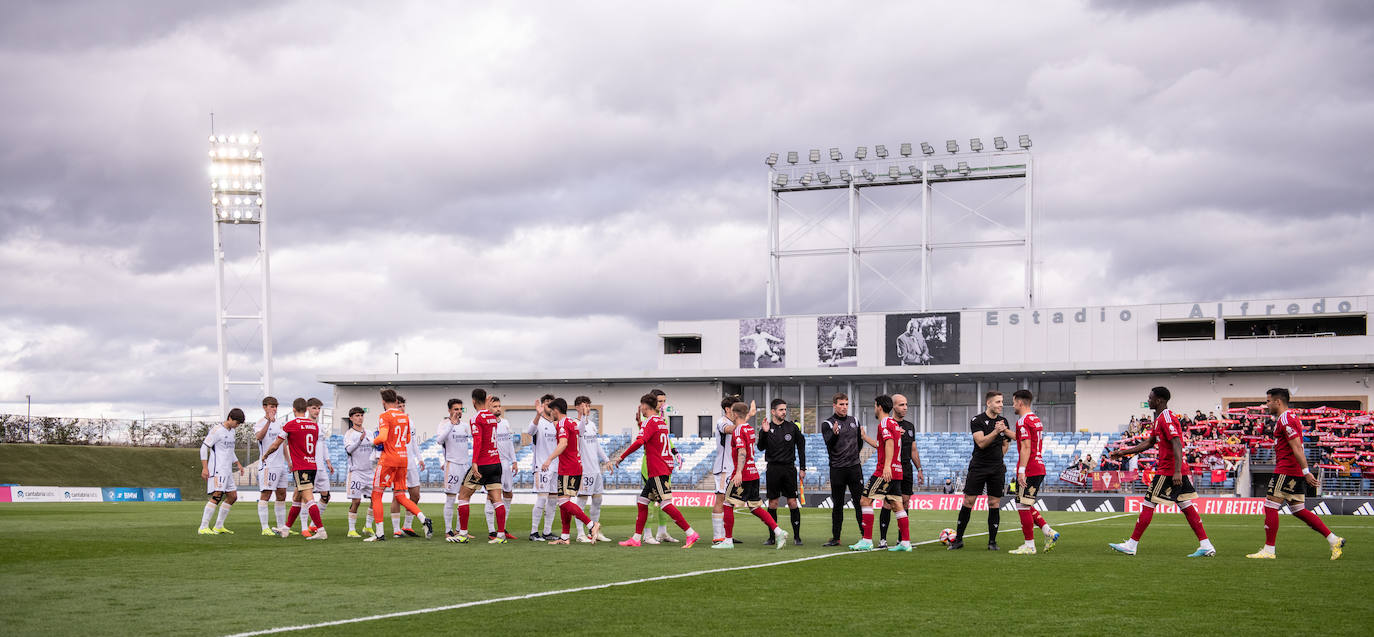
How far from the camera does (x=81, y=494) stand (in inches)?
1655

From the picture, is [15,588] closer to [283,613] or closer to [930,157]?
[283,613]

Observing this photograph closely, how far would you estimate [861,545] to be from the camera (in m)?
14.9

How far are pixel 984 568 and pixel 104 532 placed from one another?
46.9ft

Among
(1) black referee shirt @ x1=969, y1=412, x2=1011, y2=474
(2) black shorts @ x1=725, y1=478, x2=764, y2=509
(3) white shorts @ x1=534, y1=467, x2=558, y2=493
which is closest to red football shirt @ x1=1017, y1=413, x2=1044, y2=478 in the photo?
(1) black referee shirt @ x1=969, y1=412, x2=1011, y2=474

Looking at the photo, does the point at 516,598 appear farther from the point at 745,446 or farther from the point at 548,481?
the point at 548,481

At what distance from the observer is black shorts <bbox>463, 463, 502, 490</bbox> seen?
16281 millimetres

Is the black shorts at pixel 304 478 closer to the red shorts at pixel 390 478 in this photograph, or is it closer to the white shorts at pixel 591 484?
the red shorts at pixel 390 478

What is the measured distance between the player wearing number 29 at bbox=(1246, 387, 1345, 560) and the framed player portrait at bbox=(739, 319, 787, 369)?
133 feet

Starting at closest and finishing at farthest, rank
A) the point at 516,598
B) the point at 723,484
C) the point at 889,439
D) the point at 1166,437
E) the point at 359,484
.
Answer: the point at 516,598 → the point at 1166,437 → the point at 889,439 → the point at 723,484 → the point at 359,484

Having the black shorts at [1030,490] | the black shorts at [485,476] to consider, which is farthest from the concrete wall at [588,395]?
the black shorts at [1030,490]

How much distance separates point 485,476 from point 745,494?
151 inches

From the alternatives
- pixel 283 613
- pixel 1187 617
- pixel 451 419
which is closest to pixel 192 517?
pixel 451 419

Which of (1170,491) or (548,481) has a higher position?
(1170,491)

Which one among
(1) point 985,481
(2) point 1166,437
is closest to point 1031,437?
(1) point 985,481
